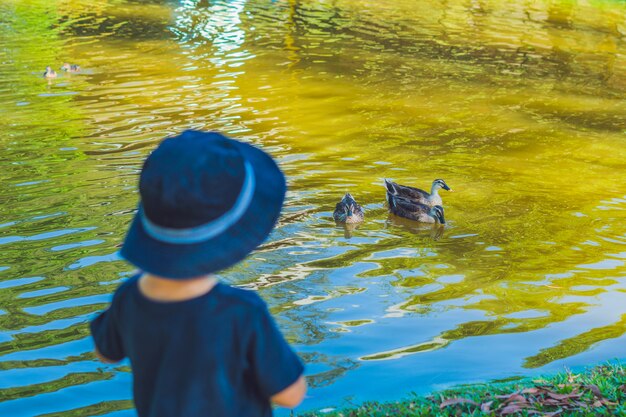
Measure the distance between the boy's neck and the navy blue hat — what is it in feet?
0.24

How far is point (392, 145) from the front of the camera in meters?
15.0

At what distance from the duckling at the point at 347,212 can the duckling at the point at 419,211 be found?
637 mm

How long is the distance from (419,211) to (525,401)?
539 centimetres

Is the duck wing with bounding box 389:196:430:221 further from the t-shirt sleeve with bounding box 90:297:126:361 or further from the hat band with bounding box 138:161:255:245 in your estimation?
the hat band with bounding box 138:161:255:245

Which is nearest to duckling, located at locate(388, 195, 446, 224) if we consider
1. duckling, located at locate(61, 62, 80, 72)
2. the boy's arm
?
the boy's arm

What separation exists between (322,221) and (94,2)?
957 inches

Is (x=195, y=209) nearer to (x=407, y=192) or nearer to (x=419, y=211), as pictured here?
(x=419, y=211)

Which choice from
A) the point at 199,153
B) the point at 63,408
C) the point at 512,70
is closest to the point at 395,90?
the point at 512,70

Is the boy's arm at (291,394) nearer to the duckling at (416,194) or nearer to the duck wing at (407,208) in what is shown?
the duck wing at (407,208)

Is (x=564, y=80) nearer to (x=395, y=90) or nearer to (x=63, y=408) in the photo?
(x=395, y=90)

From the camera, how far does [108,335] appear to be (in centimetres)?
347

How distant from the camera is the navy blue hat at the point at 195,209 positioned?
122 inches

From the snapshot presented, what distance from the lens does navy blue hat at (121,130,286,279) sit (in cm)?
311

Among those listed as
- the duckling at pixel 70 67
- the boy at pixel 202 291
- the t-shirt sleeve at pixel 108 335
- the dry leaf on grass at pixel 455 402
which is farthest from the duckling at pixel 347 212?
the duckling at pixel 70 67
